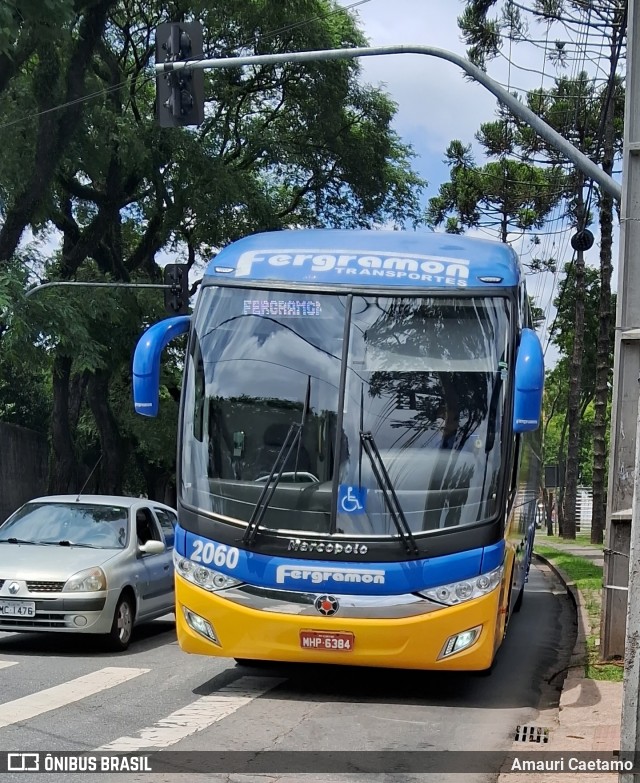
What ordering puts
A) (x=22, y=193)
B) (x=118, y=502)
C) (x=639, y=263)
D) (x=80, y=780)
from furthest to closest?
1. (x=22, y=193)
2. (x=118, y=502)
3. (x=639, y=263)
4. (x=80, y=780)

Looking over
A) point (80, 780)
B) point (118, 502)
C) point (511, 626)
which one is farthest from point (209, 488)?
point (511, 626)

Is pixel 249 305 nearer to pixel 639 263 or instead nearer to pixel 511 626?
pixel 639 263

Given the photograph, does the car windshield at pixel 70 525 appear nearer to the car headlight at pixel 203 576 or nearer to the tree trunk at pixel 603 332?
the car headlight at pixel 203 576

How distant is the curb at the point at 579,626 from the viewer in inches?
401

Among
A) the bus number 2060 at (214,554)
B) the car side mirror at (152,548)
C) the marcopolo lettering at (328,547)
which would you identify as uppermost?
the marcopolo lettering at (328,547)

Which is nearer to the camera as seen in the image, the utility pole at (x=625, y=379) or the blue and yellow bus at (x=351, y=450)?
the blue and yellow bus at (x=351, y=450)

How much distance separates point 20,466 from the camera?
3928cm

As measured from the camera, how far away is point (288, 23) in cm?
2877

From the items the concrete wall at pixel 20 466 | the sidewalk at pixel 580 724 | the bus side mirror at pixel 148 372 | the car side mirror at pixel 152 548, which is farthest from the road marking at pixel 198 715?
the concrete wall at pixel 20 466

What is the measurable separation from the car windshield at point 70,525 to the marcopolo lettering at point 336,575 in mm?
3905

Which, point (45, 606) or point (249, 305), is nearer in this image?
point (249, 305)

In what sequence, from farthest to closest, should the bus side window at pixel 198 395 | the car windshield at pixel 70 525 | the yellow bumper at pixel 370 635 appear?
the car windshield at pixel 70 525
the bus side window at pixel 198 395
the yellow bumper at pixel 370 635

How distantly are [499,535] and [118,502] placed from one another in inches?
208

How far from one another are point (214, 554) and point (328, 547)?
0.87 m
